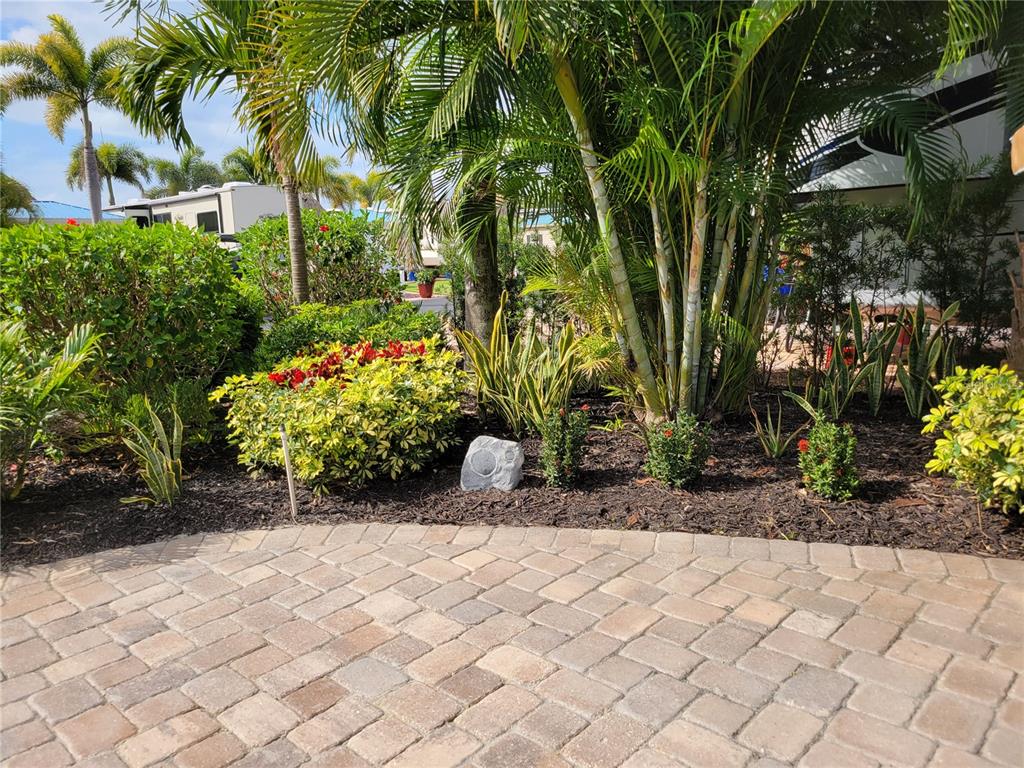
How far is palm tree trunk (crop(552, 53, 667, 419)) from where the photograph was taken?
4.37 metres

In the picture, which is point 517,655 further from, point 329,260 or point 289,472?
point 329,260

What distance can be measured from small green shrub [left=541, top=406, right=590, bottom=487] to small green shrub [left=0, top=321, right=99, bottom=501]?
2756mm

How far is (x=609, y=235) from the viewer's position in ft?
15.0

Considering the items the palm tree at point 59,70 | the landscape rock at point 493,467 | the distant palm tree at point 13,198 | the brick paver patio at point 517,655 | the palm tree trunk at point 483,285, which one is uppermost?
the palm tree at point 59,70

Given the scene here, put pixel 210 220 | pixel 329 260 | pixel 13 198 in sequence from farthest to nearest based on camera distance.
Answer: pixel 13 198
pixel 210 220
pixel 329 260

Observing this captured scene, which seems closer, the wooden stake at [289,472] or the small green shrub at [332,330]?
the wooden stake at [289,472]

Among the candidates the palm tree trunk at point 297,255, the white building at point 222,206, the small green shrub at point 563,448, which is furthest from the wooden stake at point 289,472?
the white building at point 222,206

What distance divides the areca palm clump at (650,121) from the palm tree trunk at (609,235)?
0.01 metres

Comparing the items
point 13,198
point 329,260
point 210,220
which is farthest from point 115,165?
point 329,260

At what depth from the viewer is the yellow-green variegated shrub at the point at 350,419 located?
422cm

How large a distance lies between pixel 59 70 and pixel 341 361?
1005 inches

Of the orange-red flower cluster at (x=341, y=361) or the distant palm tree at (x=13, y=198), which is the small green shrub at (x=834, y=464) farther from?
the distant palm tree at (x=13, y=198)

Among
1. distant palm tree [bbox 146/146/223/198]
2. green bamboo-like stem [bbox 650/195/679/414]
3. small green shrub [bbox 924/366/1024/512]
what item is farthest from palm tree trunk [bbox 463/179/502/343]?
distant palm tree [bbox 146/146/223/198]

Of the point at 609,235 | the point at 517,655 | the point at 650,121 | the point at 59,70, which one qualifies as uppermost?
the point at 59,70
